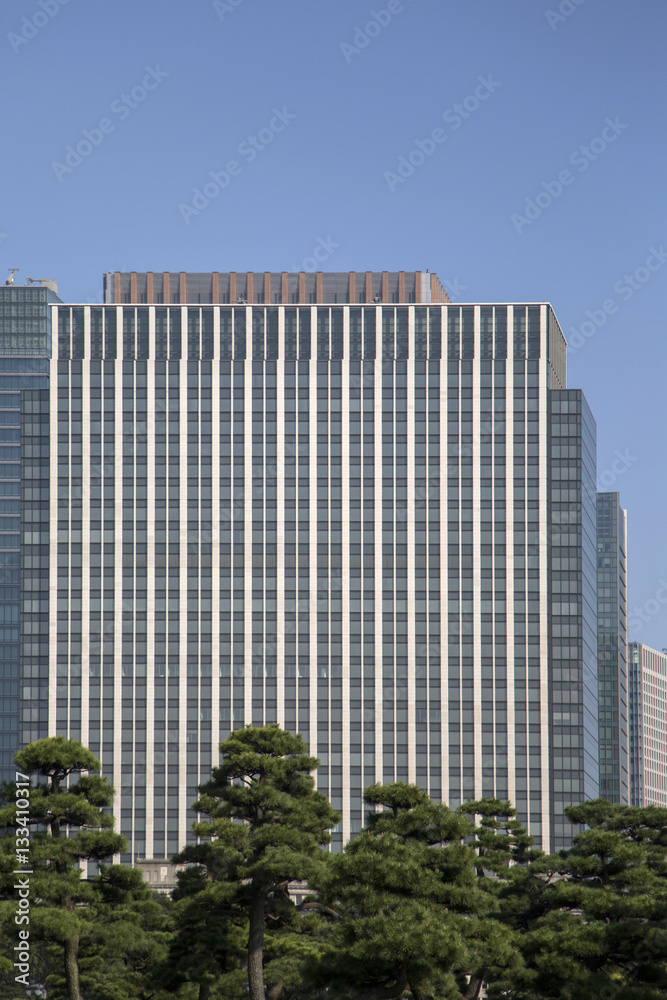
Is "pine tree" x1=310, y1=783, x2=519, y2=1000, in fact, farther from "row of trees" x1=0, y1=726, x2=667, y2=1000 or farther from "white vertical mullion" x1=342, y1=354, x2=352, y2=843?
"white vertical mullion" x1=342, y1=354, x2=352, y2=843

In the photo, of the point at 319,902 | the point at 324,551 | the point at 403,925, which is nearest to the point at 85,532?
the point at 324,551

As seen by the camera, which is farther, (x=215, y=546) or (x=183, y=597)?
(x=215, y=546)

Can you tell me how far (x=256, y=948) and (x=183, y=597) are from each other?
93517 millimetres

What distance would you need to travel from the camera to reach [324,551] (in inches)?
5669

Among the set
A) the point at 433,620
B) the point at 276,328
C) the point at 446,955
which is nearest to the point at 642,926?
the point at 446,955

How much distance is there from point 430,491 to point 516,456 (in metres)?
9.93

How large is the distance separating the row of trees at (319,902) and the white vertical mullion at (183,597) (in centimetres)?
7585

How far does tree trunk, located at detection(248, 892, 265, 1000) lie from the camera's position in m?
50.1

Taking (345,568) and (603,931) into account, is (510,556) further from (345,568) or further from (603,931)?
(603,931)

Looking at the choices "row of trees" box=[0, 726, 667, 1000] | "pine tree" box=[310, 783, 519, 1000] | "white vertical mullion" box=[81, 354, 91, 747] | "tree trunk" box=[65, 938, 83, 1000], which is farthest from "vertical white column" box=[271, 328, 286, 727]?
"pine tree" box=[310, 783, 519, 1000]

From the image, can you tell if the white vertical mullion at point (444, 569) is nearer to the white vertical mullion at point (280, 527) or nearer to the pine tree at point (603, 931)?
the white vertical mullion at point (280, 527)

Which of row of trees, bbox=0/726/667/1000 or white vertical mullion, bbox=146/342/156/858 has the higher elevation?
white vertical mullion, bbox=146/342/156/858

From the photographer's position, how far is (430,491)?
144625 millimetres

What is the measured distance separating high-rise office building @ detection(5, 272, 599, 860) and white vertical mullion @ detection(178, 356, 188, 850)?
0.23m
